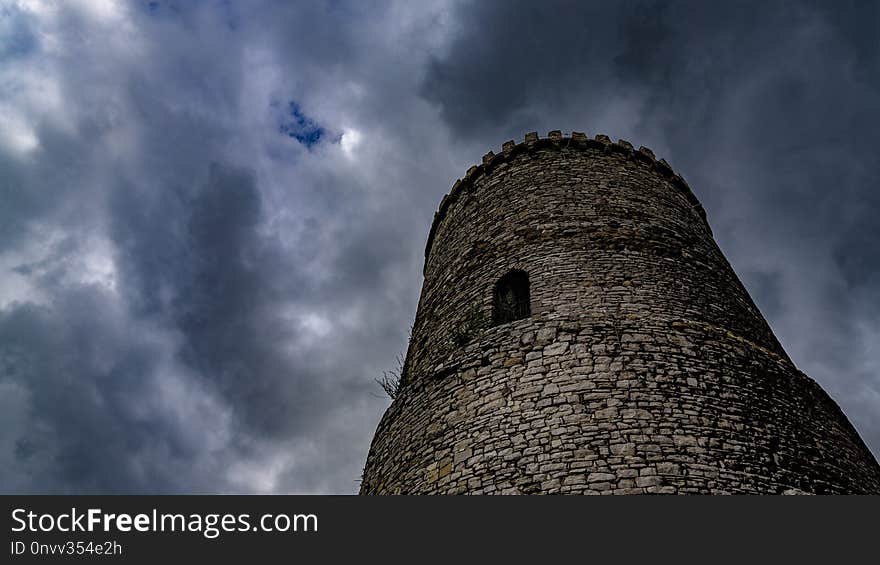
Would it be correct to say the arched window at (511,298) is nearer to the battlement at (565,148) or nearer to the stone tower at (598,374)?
the stone tower at (598,374)

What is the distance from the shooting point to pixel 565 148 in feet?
37.6

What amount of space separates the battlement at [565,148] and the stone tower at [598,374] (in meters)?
1.05

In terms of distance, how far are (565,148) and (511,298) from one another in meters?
3.77

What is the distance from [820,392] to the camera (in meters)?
7.92

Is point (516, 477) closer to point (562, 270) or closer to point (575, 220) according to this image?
point (562, 270)

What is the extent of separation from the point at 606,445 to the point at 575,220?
4.17 meters

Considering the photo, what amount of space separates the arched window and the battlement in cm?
337

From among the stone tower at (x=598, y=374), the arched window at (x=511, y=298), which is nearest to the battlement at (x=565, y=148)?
the stone tower at (x=598, y=374)

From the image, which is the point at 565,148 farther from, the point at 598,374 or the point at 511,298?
the point at 598,374

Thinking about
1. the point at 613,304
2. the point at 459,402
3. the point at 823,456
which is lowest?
the point at 823,456

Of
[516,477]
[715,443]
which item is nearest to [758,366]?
[715,443]

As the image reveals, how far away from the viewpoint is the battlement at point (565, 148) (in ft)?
37.9

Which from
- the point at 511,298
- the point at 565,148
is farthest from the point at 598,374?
the point at 565,148

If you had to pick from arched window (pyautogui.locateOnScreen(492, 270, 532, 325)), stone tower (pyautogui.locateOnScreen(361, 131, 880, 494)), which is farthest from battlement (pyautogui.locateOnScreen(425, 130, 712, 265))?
arched window (pyautogui.locateOnScreen(492, 270, 532, 325))
